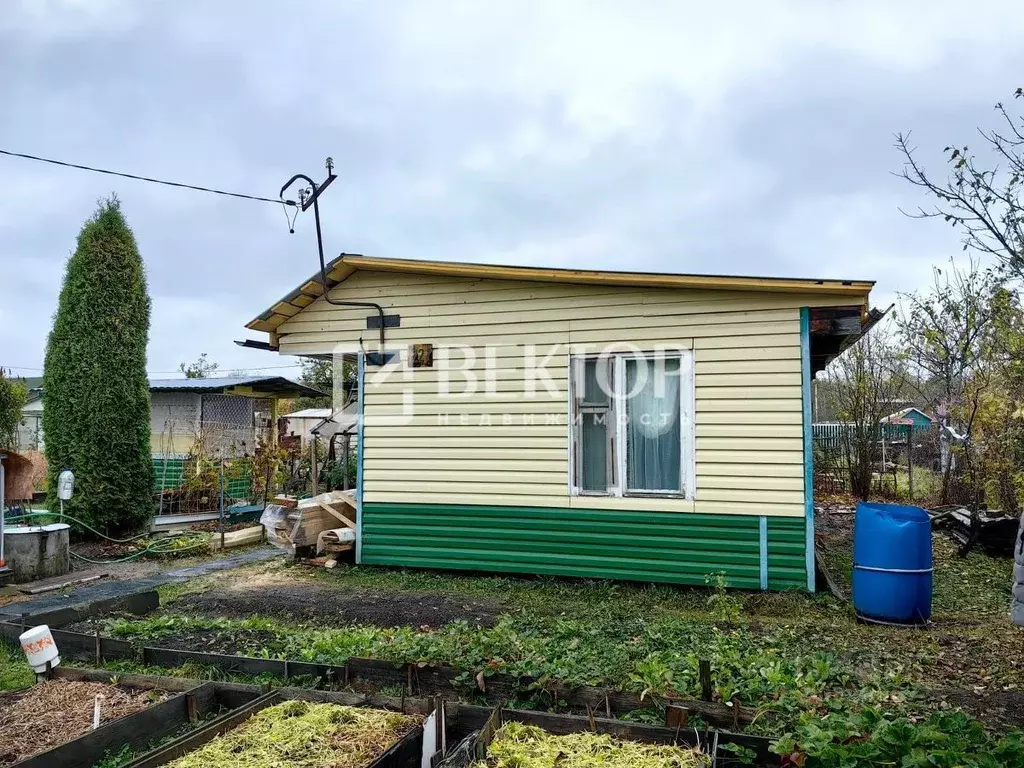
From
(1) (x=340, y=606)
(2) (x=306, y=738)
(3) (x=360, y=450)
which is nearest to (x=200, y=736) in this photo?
(2) (x=306, y=738)

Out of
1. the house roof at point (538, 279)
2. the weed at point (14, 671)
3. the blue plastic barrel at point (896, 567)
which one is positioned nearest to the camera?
the weed at point (14, 671)

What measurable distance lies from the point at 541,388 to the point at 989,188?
164 inches

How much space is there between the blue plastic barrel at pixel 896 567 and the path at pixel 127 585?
21.7 feet

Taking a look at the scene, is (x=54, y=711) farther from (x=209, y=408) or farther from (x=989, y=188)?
(x=209, y=408)

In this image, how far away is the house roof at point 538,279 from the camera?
6008mm

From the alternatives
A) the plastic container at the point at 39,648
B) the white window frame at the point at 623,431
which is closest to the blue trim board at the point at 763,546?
the white window frame at the point at 623,431

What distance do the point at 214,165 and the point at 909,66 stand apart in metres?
9.63

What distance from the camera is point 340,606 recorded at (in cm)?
605

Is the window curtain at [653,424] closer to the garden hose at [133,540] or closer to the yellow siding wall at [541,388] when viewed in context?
the yellow siding wall at [541,388]

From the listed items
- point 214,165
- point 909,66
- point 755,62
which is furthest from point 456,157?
point 909,66

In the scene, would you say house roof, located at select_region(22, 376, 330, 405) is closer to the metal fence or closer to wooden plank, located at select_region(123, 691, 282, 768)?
the metal fence

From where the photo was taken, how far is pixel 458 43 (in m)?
8.66

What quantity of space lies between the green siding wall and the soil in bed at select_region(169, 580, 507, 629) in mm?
860

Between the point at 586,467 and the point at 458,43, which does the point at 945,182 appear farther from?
the point at 458,43
